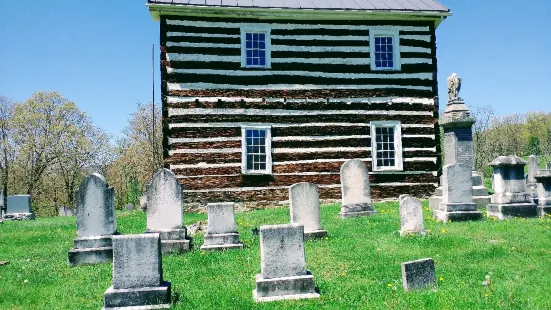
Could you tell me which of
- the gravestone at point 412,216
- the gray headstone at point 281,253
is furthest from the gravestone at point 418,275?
the gravestone at point 412,216

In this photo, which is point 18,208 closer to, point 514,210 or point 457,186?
point 457,186

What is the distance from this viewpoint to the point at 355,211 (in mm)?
12609

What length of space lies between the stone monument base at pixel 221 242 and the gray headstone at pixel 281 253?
3.33 m

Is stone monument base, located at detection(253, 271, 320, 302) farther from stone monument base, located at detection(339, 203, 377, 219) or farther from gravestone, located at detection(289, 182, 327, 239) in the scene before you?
stone monument base, located at detection(339, 203, 377, 219)

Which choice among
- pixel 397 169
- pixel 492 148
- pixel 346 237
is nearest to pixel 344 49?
pixel 397 169

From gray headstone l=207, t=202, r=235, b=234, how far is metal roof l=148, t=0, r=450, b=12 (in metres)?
9.42

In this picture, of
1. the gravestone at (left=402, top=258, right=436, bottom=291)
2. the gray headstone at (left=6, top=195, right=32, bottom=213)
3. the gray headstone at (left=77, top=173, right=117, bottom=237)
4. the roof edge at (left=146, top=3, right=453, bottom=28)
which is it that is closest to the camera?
the gravestone at (left=402, top=258, right=436, bottom=291)

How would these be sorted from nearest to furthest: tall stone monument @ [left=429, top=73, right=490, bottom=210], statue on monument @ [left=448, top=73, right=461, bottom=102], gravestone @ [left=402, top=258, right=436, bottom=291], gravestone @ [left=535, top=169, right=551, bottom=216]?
gravestone @ [left=402, top=258, right=436, bottom=291]
gravestone @ [left=535, top=169, right=551, bottom=216]
tall stone monument @ [left=429, top=73, right=490, bottom=210]
statue on monument @ [left=448, top=73, right=461, bottom=102]

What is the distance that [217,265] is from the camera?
25.3 ft

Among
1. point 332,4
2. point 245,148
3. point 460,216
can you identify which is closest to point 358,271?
point 460,216

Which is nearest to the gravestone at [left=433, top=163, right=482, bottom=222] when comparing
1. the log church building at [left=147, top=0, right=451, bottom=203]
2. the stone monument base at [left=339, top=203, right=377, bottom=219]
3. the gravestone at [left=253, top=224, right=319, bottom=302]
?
the stone monument base at [left=339, top=203, right=377, bottom=219]

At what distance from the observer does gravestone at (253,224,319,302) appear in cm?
577

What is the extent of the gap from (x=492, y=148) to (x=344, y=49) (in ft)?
104

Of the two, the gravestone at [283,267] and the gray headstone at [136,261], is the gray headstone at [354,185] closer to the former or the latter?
the gravestone at [283,267]
